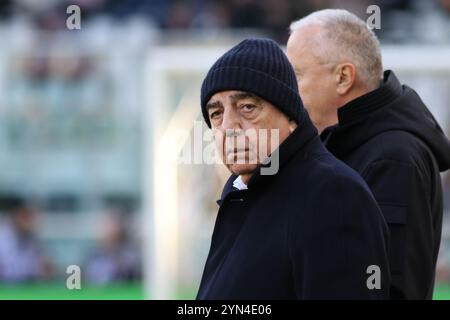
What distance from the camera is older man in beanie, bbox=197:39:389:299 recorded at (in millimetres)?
1997

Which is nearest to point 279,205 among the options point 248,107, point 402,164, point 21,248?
point 248,107

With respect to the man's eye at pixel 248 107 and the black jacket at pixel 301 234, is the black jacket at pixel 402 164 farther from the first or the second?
the man's eye at pixel 248 107

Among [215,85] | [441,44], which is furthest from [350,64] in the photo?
[441,44]

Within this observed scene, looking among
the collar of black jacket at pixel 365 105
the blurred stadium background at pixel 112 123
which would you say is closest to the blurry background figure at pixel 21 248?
the blurred stadium background at pixel 112 123

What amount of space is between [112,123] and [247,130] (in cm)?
703

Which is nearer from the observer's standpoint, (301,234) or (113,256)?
(301,234)

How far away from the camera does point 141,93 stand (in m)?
9.28

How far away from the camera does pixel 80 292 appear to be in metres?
7.25

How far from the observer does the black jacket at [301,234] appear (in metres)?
1.99

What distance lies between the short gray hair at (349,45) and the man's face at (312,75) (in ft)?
0.06

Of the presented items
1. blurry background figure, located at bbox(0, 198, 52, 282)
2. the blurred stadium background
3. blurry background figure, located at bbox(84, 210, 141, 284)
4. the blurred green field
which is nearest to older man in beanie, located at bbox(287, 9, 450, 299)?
the blurred green field

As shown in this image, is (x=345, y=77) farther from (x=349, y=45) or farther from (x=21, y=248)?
(x=21, y=248)

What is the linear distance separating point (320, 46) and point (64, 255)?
243 inches

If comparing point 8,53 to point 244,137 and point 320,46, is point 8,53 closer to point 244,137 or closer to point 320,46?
point 320,46
